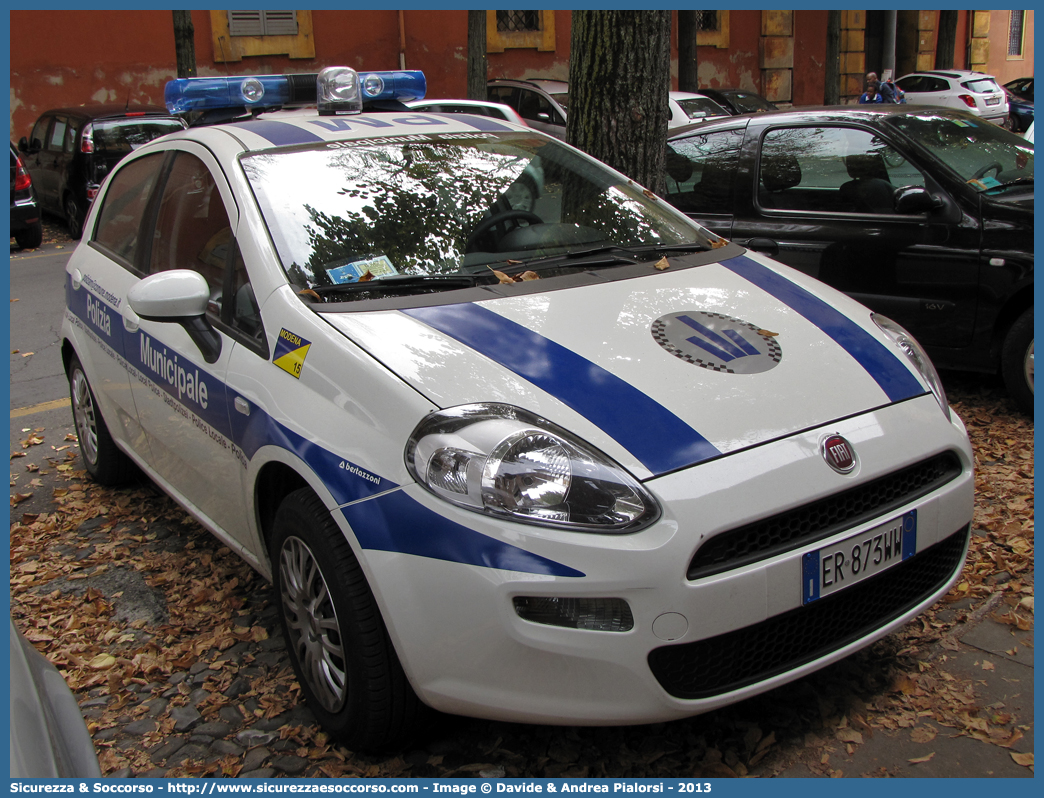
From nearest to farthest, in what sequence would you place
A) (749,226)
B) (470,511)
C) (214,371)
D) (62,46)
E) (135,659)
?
(470,511) < (214,371) < (135,659) < (749,226) < (62,46)

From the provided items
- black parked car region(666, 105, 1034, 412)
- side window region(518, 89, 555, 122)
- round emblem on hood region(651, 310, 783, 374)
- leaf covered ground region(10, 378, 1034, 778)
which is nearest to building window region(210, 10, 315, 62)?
side window region(518, 89, 555, 122)

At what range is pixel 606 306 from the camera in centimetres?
288

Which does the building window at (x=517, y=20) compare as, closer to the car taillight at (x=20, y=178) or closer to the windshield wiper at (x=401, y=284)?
the car taillight at (x=20, y=178)

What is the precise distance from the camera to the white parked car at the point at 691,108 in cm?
1559

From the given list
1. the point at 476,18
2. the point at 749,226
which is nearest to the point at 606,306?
the point at 749,226

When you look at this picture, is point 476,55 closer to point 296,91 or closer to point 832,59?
point 832,59

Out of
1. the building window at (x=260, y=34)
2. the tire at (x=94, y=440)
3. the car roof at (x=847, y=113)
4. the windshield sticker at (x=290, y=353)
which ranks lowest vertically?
the tire at (x=94, y=440)

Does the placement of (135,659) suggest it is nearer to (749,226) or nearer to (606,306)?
(606,306)

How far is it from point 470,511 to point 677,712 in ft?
2.25

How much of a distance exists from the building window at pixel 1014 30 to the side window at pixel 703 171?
34.2m

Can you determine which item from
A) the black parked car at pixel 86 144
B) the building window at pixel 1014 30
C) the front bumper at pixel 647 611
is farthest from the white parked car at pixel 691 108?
the building window at pixel 1014 30

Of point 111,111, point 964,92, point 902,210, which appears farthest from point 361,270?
point 964,92

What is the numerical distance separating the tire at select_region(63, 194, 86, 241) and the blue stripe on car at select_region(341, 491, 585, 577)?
1174 cm

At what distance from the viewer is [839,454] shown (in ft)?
7.78
